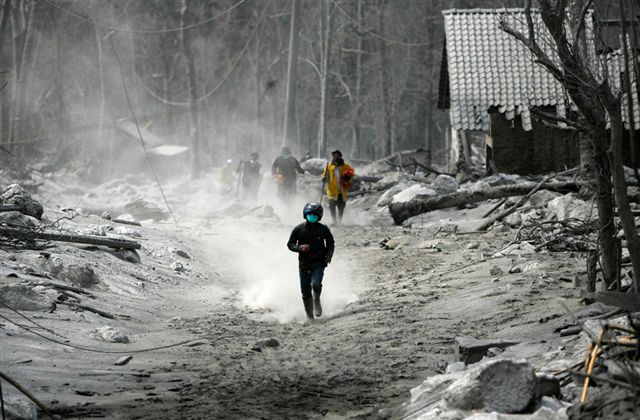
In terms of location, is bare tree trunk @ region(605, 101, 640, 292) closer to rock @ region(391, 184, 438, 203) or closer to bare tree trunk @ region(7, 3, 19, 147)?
rock @ region(391, 184, 438, 203)

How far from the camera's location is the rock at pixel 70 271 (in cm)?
1090

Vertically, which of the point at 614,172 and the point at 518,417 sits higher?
the point at 614,172

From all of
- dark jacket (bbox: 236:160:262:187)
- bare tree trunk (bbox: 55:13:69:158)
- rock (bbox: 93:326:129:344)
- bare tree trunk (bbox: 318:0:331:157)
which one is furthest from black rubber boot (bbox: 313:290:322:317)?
bare tree trunk (bbox: 55:13:69:158)

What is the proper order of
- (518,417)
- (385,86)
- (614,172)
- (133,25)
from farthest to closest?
(133,25) < (385,86) < (614,172) < (518,417)

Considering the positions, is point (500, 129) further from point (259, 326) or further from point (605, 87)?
point (605, 87)

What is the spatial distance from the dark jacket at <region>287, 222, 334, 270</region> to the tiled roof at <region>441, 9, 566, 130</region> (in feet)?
40.5

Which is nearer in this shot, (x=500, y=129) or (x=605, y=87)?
(x=605, y=87)

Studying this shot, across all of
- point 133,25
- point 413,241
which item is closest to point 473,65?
point 413,241

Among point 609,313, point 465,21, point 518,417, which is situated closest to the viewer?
point 518,417

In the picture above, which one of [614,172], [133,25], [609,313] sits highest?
[133,25]

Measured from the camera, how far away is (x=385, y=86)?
128 feet

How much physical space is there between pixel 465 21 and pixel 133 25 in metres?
32.3

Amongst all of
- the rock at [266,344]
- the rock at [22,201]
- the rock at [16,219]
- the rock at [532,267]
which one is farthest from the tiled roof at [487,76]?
the rock at [266,344]

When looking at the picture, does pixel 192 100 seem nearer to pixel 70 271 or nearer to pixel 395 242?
pixel 395 242
